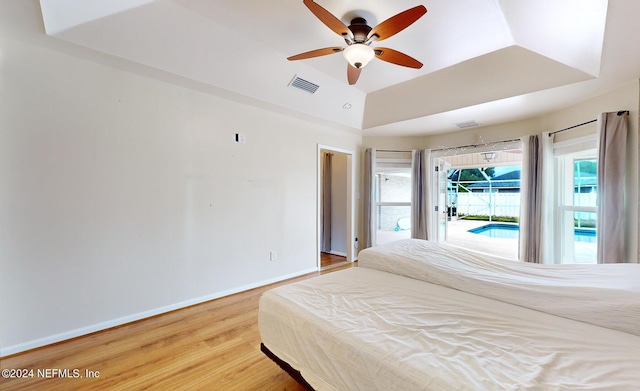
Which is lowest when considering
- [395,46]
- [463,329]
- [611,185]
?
[463,329]

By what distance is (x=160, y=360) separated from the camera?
1886mm

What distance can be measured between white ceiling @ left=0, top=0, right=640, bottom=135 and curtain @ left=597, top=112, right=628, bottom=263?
1.44 ft

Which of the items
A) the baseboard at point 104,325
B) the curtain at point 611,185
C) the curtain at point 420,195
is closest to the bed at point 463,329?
the curtain at point 611,185

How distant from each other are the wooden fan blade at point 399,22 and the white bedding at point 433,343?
1.82 m

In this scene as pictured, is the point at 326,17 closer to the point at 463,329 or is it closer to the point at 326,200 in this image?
the point at 463,329

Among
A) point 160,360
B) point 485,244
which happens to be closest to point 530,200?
point 485,244

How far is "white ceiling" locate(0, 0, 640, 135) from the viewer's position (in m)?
1.84

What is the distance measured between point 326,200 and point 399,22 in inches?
158

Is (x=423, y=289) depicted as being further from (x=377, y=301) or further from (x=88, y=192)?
(x=88, y=192)

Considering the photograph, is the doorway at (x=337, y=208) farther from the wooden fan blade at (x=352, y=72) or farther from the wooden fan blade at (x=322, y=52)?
the wooden fan blade at (x=322, y=52)

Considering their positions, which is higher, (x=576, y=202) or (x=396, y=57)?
(x=396, y=57)

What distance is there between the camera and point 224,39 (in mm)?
2295

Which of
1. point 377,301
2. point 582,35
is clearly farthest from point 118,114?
point 582,35

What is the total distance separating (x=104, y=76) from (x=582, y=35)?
13.3 ft
